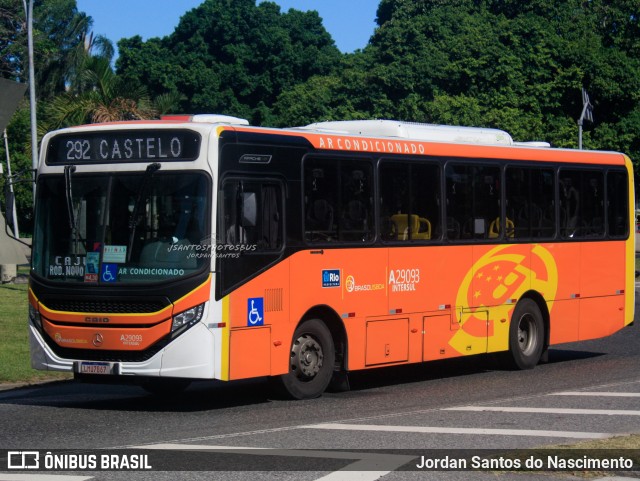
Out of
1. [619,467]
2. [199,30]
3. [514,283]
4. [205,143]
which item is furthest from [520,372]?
[199,30]

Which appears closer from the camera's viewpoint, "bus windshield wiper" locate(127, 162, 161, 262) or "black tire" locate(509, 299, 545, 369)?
"bus windshield wiper" locate(127, 162, 161, 262)

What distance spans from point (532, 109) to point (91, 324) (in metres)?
47.4

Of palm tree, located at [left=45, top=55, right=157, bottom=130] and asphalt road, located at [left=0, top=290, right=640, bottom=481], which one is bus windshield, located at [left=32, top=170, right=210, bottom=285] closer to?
asphalt road, located at [left=0, top=290, right=640, bottom=481]

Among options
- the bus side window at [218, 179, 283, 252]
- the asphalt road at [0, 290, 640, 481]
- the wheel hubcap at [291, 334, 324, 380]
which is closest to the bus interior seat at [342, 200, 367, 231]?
the bus side window at [218, 179, 283, 252]

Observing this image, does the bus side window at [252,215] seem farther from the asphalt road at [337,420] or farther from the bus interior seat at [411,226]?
the bus interior seat at [411,226]

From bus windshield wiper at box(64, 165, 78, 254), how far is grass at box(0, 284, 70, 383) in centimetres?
361

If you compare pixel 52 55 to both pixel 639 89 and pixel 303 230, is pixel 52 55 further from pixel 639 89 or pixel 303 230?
pixel 303 230

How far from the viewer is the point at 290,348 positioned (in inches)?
553

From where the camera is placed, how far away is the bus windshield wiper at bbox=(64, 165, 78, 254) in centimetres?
1359

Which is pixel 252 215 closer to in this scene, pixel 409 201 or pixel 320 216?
pixel 320 216

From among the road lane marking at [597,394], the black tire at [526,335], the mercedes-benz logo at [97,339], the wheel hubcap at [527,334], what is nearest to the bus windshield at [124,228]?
the mercedes-benz logo at [97,339]

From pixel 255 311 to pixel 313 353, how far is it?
1203mm

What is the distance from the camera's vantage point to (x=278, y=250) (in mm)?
13977

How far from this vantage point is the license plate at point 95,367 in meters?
13.1
